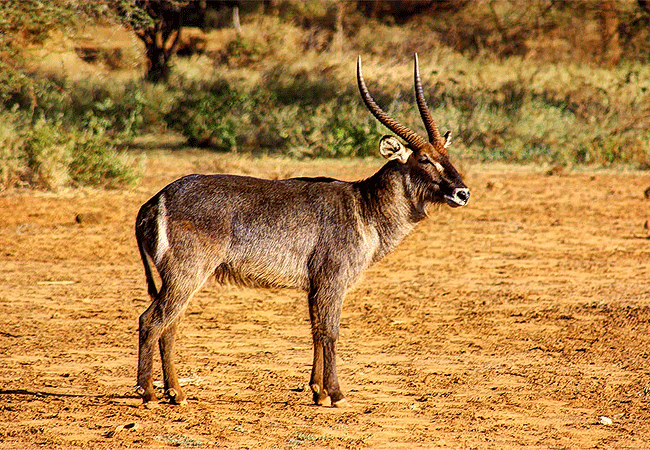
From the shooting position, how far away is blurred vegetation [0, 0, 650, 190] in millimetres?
12070

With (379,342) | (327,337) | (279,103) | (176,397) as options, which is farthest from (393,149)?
(279,103)

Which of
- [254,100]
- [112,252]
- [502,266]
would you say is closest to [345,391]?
[502,266]

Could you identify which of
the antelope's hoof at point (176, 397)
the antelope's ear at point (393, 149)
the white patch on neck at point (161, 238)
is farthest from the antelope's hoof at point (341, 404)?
the antelope's ear at point (393, 149)

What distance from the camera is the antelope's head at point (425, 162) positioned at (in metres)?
5.37

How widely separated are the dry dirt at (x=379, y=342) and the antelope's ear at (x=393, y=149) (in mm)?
1311

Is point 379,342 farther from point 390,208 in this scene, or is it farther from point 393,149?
point 393,149

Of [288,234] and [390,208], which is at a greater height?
[390,208]

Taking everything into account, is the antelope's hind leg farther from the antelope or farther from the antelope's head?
the antelope's head

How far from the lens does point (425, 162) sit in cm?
545

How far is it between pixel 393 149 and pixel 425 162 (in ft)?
0.70

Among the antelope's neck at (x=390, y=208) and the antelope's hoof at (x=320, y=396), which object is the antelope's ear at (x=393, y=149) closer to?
the antelope's neck at (x=390, y=208)

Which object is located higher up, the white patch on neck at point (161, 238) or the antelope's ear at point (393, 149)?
the antelope's ear at point (393, 149)

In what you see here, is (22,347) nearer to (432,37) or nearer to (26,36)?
(26,36)

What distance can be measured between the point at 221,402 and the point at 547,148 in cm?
1156
